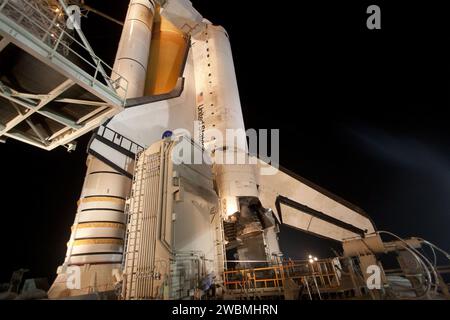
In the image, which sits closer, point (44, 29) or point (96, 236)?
point (44, 29)

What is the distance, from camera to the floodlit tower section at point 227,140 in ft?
27.7

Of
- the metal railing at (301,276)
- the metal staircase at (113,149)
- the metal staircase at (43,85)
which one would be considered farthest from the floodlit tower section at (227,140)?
the metal staircase at (43,85)

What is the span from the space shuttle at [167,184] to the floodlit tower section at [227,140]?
6 centimetres

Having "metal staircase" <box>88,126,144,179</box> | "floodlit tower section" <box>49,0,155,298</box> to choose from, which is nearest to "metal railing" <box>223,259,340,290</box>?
"floodlit tower section" <box>49,0,155,298</box>

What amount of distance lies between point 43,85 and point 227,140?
6119 millimetres

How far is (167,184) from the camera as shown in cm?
630

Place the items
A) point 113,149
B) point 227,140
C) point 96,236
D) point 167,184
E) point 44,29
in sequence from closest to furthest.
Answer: point 44,29
point 167,184
point 96,236
point 113,149
point 227,140

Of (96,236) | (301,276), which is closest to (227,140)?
(301,276)

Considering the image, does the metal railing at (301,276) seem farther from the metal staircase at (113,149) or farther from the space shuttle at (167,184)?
the metal staircase at (113,149)

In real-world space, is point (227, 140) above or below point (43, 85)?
above

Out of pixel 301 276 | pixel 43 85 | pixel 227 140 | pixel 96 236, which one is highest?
pixel 227 140

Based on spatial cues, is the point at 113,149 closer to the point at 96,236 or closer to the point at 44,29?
the point at 96,236

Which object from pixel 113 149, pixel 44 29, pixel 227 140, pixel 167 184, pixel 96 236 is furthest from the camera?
pixel 227 140
